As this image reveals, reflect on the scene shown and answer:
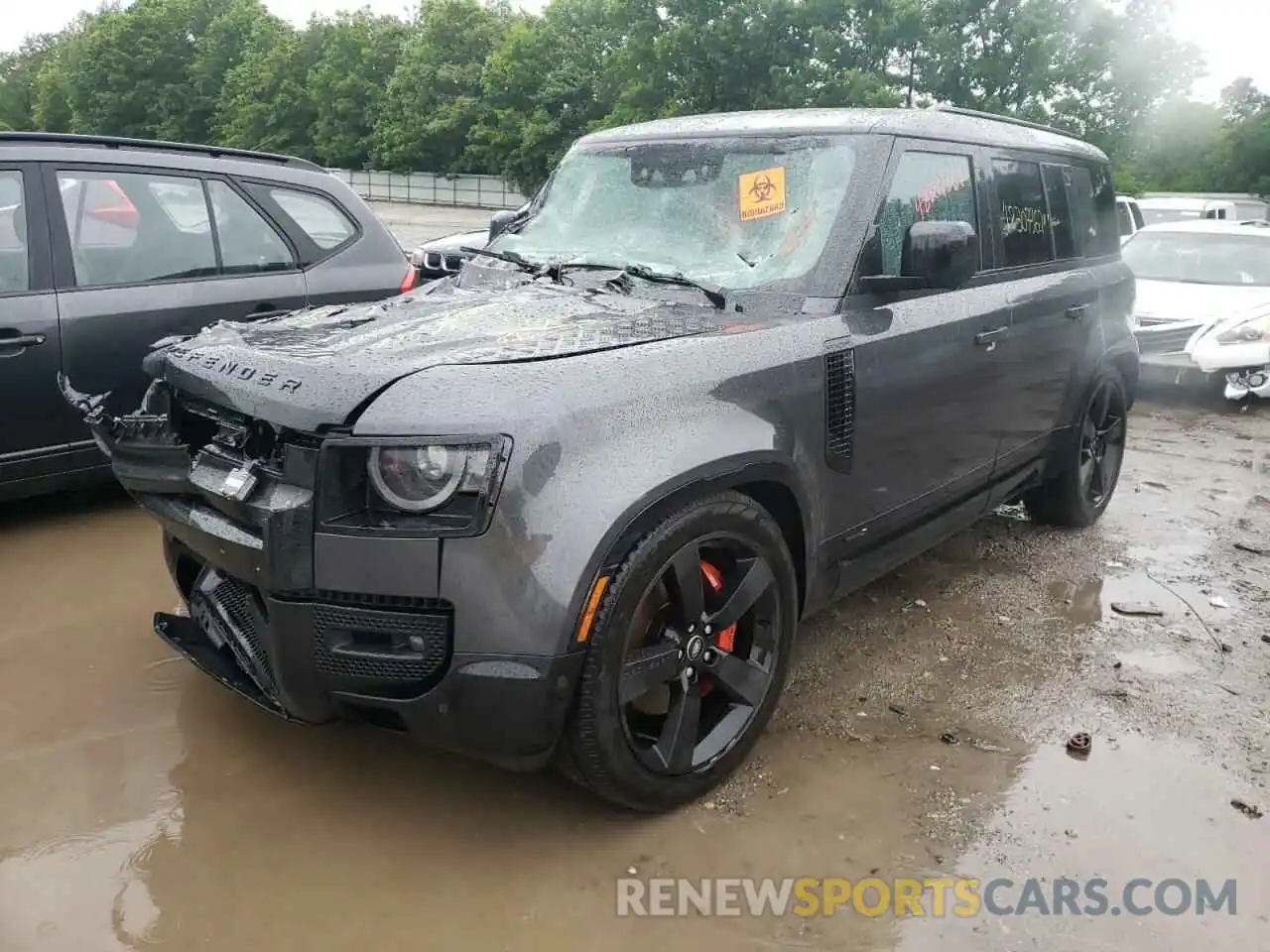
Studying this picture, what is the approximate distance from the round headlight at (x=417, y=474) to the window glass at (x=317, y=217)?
361 centimetres

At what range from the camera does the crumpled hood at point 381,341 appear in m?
2.42

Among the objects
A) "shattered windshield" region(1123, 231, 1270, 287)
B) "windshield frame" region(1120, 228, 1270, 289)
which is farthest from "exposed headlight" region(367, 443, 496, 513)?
"shattered windshield" region(1123, 231, 1270, 287)

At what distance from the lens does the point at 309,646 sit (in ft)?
7.86

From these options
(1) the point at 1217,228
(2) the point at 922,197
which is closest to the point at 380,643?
(2) the point at 922,197

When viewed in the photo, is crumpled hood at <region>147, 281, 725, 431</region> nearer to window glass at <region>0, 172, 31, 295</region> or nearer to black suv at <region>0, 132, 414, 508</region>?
black suv at <region>0, 132, 414, 508</region>

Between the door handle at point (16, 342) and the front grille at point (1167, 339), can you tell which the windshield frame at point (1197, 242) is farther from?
the door handle at point (16, 342)

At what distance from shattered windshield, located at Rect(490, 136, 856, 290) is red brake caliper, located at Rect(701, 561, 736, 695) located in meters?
0.96

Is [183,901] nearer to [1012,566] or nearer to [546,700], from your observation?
[546,700]

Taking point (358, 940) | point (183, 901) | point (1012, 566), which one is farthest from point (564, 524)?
point (1012, 566)

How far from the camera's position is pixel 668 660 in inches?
105

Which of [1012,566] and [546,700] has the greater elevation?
[546,700]

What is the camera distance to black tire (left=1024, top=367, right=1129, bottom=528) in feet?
16.3

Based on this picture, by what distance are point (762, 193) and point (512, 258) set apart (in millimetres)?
987

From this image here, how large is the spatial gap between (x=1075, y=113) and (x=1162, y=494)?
28.3 meters
